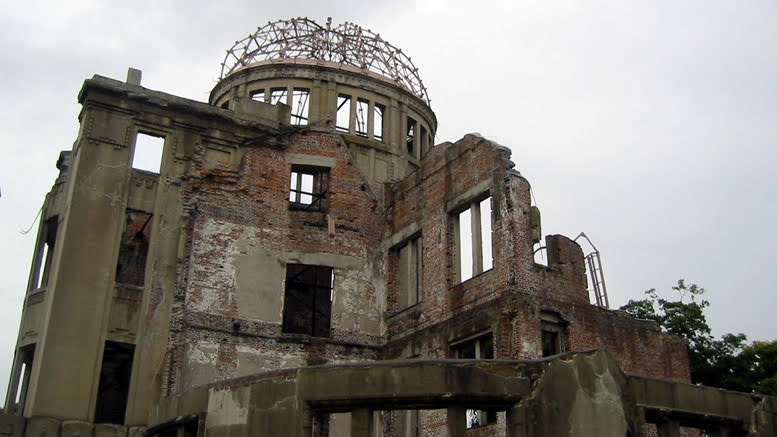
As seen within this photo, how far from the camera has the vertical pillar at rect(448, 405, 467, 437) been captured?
10758mm

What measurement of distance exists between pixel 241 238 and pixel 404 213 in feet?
13.4

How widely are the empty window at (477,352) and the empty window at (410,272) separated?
6.67 feet

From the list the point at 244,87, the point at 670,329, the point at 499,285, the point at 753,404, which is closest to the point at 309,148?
the point at 244,87

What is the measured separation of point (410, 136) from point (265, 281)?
8.64m

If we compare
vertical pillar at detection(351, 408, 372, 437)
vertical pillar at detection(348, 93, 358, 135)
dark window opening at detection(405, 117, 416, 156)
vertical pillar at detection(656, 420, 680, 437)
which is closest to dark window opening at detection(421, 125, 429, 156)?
dark window opening at detection(405, 117, 416, 156)

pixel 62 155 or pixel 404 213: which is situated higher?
pixel 62 155

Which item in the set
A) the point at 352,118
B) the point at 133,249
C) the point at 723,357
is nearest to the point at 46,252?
the point at 133,249

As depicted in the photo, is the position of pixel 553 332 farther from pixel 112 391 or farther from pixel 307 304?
pixel 112 391

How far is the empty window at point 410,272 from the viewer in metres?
19.7

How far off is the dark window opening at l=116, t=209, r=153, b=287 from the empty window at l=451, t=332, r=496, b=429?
841 cm

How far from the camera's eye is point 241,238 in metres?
19.5

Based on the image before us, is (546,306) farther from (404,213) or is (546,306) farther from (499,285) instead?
(404,213)

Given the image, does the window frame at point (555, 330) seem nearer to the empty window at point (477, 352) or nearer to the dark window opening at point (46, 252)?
the empty window at point (477, 352)

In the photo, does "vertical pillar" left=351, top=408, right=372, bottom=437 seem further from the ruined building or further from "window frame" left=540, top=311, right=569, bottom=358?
"window frame" left=540, top=311, right=569, bottom=358
